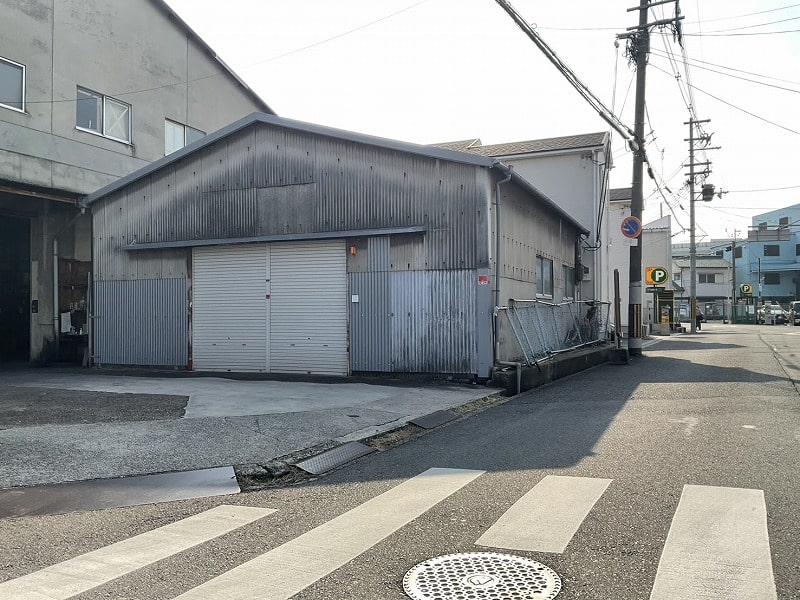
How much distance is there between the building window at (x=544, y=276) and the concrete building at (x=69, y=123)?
12908 millimetres

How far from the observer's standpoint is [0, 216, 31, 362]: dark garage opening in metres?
22.7

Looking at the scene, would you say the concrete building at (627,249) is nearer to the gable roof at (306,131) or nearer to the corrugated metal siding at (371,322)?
the gable roof at (306,131)

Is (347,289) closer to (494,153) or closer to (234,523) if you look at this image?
(234,523)

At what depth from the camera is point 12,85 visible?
57.5 feet

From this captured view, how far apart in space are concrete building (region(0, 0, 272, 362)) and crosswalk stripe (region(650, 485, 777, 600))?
17.2 m

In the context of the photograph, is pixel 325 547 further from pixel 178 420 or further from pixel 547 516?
pixel 178 420

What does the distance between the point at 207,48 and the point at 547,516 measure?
23.6 m

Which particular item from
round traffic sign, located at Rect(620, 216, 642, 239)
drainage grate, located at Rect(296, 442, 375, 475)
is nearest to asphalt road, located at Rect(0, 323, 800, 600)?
drainage grate, located at Rect(296, 442, 375, 475)

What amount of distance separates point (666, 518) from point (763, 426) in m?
4.67

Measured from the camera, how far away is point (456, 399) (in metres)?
12.0

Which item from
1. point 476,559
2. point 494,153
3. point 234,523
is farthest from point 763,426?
point 494,153

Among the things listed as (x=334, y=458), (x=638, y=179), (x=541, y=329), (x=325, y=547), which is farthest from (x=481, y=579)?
(x=638, y=179)

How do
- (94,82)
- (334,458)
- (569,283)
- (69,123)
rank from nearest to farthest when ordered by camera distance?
(334,458) → (69,123) → (94,82) → (569,283)

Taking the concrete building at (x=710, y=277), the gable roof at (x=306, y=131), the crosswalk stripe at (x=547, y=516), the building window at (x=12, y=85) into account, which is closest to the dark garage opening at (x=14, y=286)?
the building window at (x=12, y=85)
